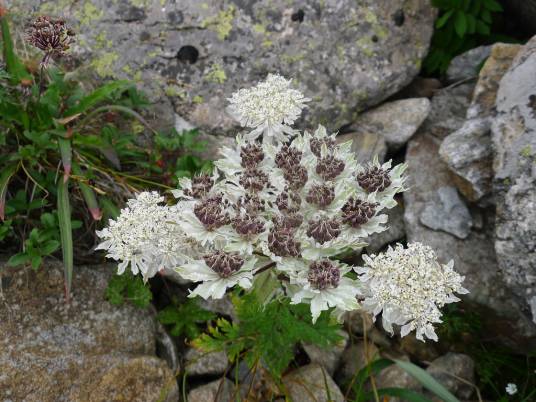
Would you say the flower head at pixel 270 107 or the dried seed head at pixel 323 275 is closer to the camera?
the dried seed head at pixel 323 275

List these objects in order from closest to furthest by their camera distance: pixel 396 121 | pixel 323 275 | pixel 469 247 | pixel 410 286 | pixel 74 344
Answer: pixel 323 275, pixel 410 286, pixel 74 344, pixel 469 247, pixel 396 121

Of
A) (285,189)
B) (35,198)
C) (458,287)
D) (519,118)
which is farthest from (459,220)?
(35,198)

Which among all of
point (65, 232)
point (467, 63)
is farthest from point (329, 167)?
point (467, 63)

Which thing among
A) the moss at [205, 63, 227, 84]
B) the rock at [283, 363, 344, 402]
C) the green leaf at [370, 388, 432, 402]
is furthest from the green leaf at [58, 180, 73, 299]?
the green leaf at [370, 388, 432, 402]

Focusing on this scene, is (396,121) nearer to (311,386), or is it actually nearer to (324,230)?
(311,386)

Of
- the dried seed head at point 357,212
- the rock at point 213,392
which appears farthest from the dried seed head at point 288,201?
the rock at point 213,392

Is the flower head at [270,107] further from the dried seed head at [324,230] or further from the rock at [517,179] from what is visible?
the rock at [517,179]
